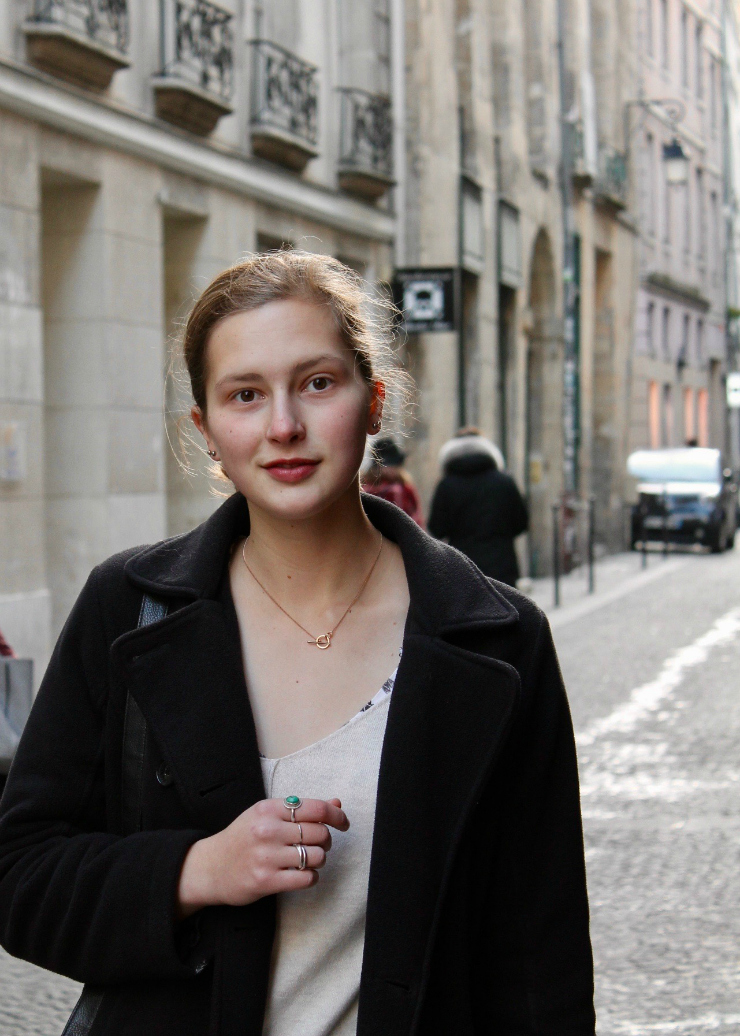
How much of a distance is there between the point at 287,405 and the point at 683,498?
27224mm

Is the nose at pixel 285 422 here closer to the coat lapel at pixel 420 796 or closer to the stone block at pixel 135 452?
the coat lapel at pixel 420 796

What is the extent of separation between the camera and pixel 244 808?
1.91 meters

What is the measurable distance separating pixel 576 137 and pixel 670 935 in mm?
22563

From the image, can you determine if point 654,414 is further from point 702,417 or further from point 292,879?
point 292,879

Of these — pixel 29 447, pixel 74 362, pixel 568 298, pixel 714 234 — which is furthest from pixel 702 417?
pixel 29 447

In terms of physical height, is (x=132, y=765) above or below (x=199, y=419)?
below


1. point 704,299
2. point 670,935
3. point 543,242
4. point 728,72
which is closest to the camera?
point 670,935

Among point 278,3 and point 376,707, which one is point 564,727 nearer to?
point 376,707

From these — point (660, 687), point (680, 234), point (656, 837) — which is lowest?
point (660, 687)

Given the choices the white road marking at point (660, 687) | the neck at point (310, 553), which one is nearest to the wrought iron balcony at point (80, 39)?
the white road marking at point (660, 687)

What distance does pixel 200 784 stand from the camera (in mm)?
1912

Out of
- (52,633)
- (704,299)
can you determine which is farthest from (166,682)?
(704,299)

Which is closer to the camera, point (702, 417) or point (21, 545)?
point (21, 545)

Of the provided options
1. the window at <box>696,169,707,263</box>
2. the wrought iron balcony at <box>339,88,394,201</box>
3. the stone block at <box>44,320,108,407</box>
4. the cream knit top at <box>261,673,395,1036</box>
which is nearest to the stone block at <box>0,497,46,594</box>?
the stone block at <box>44,320,108,407</box>
